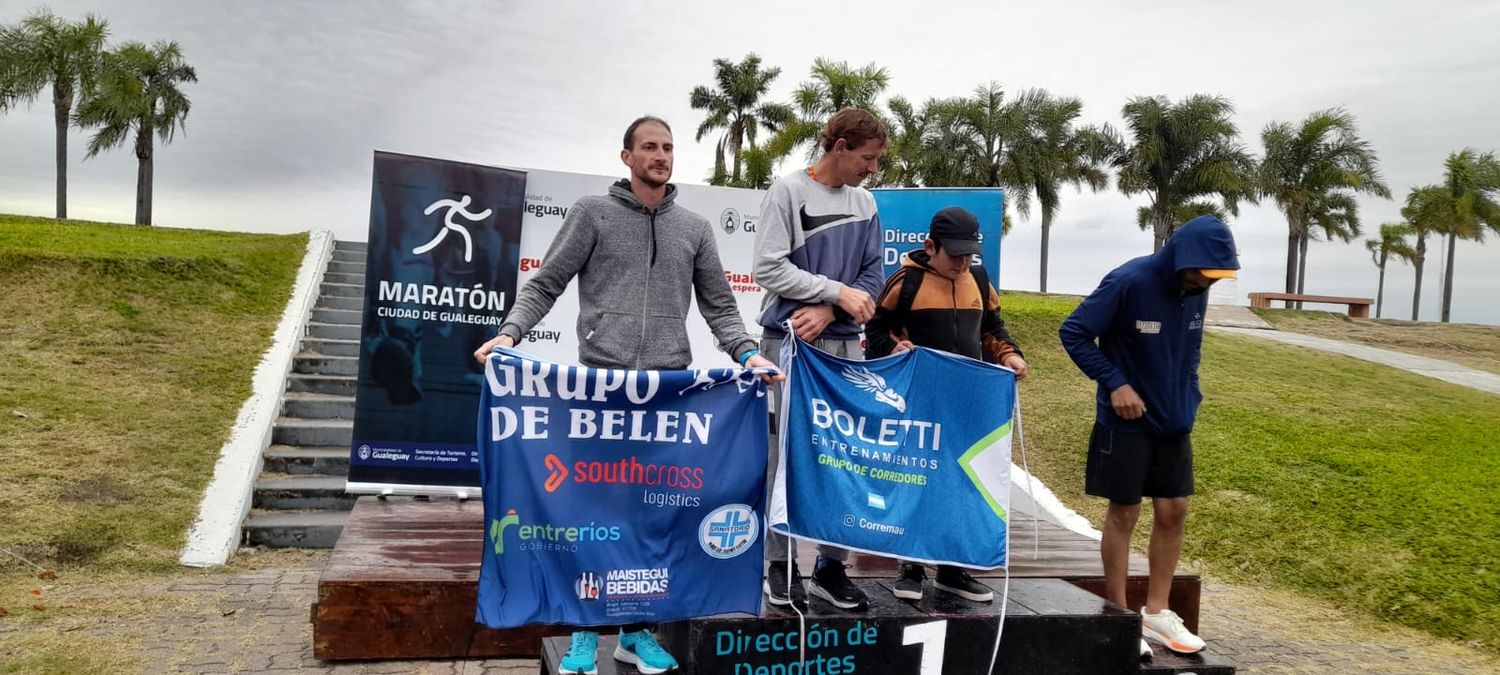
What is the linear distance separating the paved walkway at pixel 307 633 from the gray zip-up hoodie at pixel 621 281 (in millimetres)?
1827

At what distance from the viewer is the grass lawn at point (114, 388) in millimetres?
6305

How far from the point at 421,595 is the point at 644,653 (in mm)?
1403

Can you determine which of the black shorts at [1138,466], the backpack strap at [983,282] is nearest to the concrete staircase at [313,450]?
the backpack strap at [983,282]

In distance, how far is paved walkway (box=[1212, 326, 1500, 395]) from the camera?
1565cm

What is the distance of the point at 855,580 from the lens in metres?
4.27

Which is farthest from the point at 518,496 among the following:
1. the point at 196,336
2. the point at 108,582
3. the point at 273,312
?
the point at 273,312

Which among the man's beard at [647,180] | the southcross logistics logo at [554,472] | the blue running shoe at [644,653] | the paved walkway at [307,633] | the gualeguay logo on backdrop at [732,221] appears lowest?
the paved walkway at [307,633]

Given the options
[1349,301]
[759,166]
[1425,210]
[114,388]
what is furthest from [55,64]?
[1425,210]

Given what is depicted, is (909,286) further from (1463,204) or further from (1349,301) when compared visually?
(1463,204)

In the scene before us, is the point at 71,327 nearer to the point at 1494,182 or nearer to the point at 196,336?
the point at 196,336

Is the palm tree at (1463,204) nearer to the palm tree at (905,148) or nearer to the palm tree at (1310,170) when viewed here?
the palm tree at (1310,170)

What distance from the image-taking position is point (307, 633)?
493 centimetres

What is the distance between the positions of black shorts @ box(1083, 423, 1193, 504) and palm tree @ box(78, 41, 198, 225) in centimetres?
3574

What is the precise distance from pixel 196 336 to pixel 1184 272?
9.68 m
